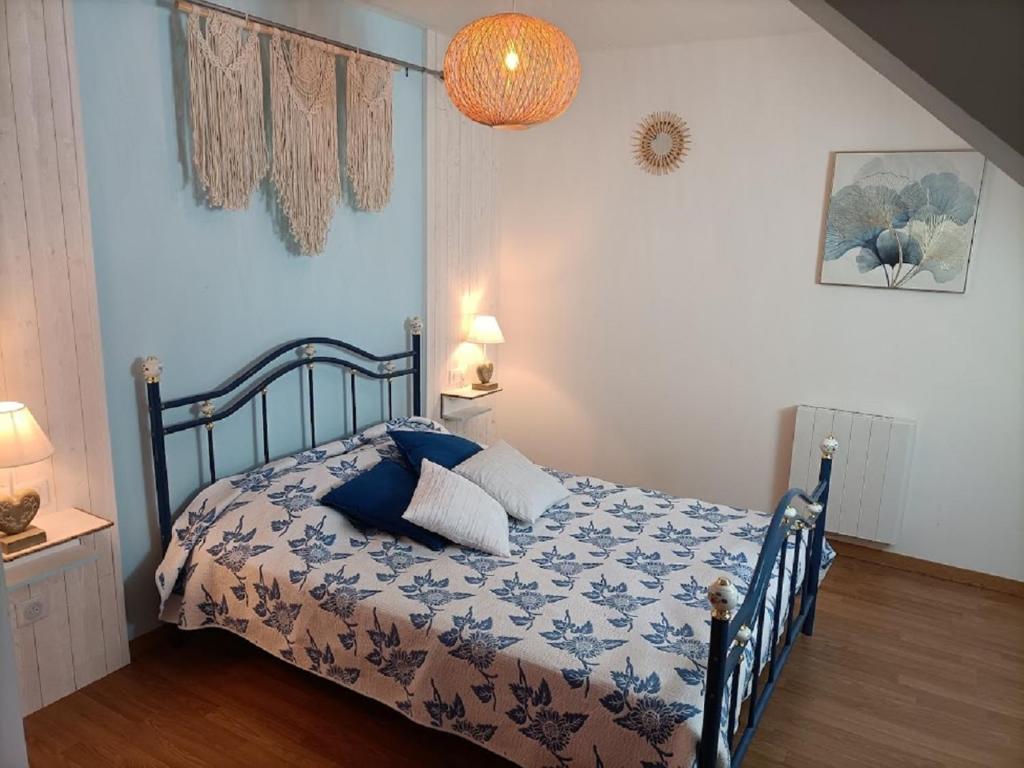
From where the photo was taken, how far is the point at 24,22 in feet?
7.21

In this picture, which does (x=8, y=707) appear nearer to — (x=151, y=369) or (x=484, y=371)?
(x=151, y=369)

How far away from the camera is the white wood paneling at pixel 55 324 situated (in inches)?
88.1

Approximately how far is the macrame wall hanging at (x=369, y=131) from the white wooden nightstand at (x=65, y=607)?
1.76 m

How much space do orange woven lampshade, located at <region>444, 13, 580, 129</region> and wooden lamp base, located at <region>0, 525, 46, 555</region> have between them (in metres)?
1.93

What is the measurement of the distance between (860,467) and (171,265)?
10.7 ft

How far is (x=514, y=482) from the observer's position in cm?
302

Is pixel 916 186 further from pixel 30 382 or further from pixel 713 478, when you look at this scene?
pixel 30 382

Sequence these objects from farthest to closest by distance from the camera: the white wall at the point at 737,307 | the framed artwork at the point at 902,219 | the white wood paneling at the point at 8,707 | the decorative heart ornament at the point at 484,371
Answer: the decorative heart ornament at the point at 484,371 → the white wall at the point at 737,307 → the framed artwork at the point at 902,219 → the white wood paneling at the point at 8,707

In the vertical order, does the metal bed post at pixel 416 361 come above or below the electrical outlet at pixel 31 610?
above

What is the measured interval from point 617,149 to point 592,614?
278cm

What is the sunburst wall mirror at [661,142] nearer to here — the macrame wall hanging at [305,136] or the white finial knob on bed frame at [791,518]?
the macrame wall hanging at [305,136]

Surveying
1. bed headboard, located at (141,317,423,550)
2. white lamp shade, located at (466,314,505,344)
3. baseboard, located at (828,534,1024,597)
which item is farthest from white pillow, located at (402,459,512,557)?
baseboard, located at (828,534,1024,597)

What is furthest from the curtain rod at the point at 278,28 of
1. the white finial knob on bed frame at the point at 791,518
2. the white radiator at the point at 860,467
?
the white radiator at the point at 860,467

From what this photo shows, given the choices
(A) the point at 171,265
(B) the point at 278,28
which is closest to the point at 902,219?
(B) the point at 278,28
